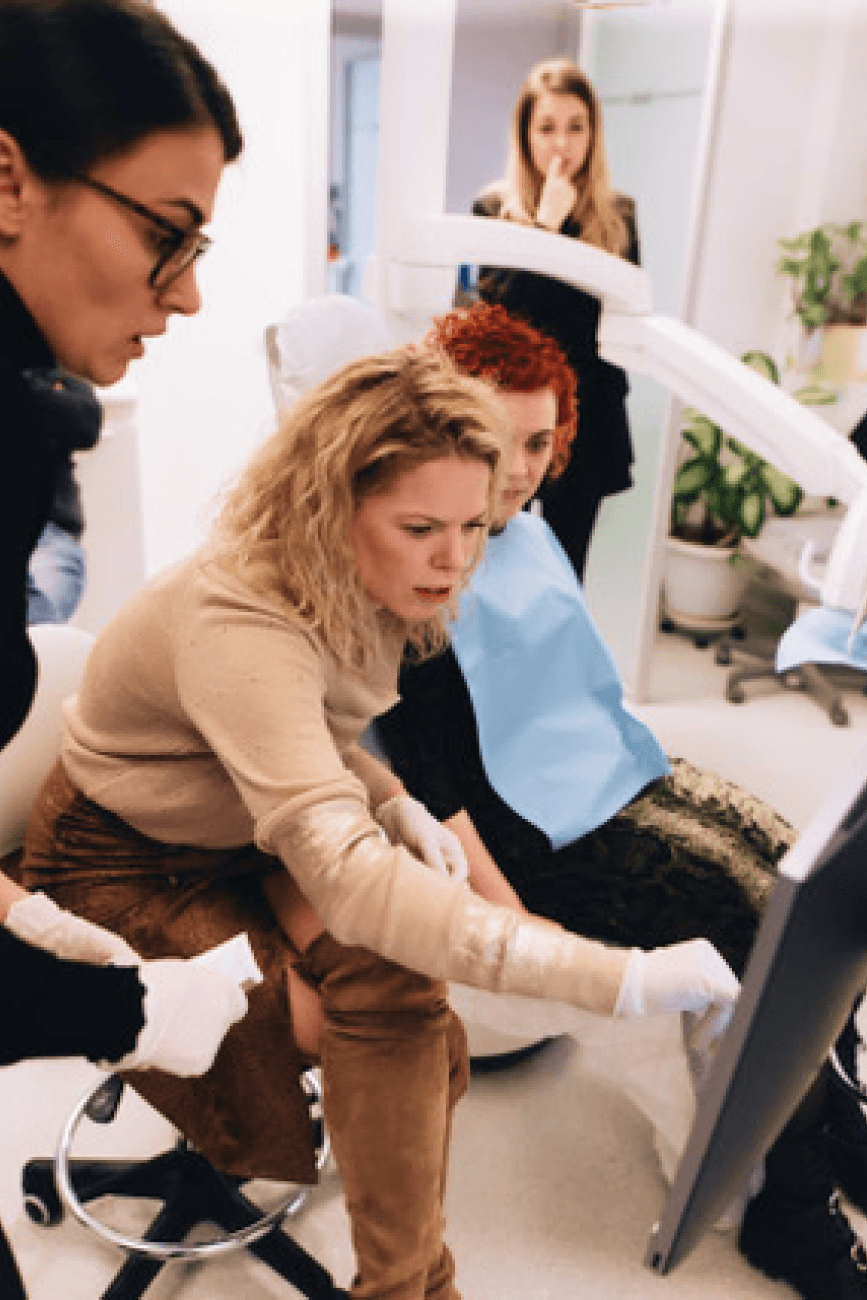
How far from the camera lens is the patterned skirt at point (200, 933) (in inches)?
43.1

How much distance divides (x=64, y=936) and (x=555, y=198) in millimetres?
1898

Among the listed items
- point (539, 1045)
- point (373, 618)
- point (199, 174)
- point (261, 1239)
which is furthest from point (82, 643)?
point (539, 1045)

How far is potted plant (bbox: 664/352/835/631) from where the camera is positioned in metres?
3.28

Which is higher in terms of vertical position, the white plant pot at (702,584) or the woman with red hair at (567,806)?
the woman with red hair at (567,806)

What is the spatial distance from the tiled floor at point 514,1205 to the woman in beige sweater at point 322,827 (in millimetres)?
385

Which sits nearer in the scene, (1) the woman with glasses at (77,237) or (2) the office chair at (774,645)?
(1) the woman with glasses at (77,237)

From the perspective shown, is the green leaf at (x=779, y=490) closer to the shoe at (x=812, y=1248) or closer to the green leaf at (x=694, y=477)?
the green leaf at (x=694, y=477)

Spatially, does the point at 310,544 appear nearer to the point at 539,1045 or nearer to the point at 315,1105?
the point at 315,1105

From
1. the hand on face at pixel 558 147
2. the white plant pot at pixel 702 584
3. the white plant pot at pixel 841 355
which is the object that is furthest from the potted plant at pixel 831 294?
the hand on face at pixel 558 147

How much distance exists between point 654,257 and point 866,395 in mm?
986

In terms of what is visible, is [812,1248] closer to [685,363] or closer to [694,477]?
[685,363]

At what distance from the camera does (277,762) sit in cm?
96

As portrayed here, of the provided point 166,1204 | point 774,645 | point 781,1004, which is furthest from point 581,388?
point 781,1004

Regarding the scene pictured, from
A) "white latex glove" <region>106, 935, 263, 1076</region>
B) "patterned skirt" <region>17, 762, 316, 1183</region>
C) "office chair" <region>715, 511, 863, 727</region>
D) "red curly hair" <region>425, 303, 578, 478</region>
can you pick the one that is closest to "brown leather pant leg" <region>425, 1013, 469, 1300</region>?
"patterned skirt" <region>17, 762, 316, 1183</region>
